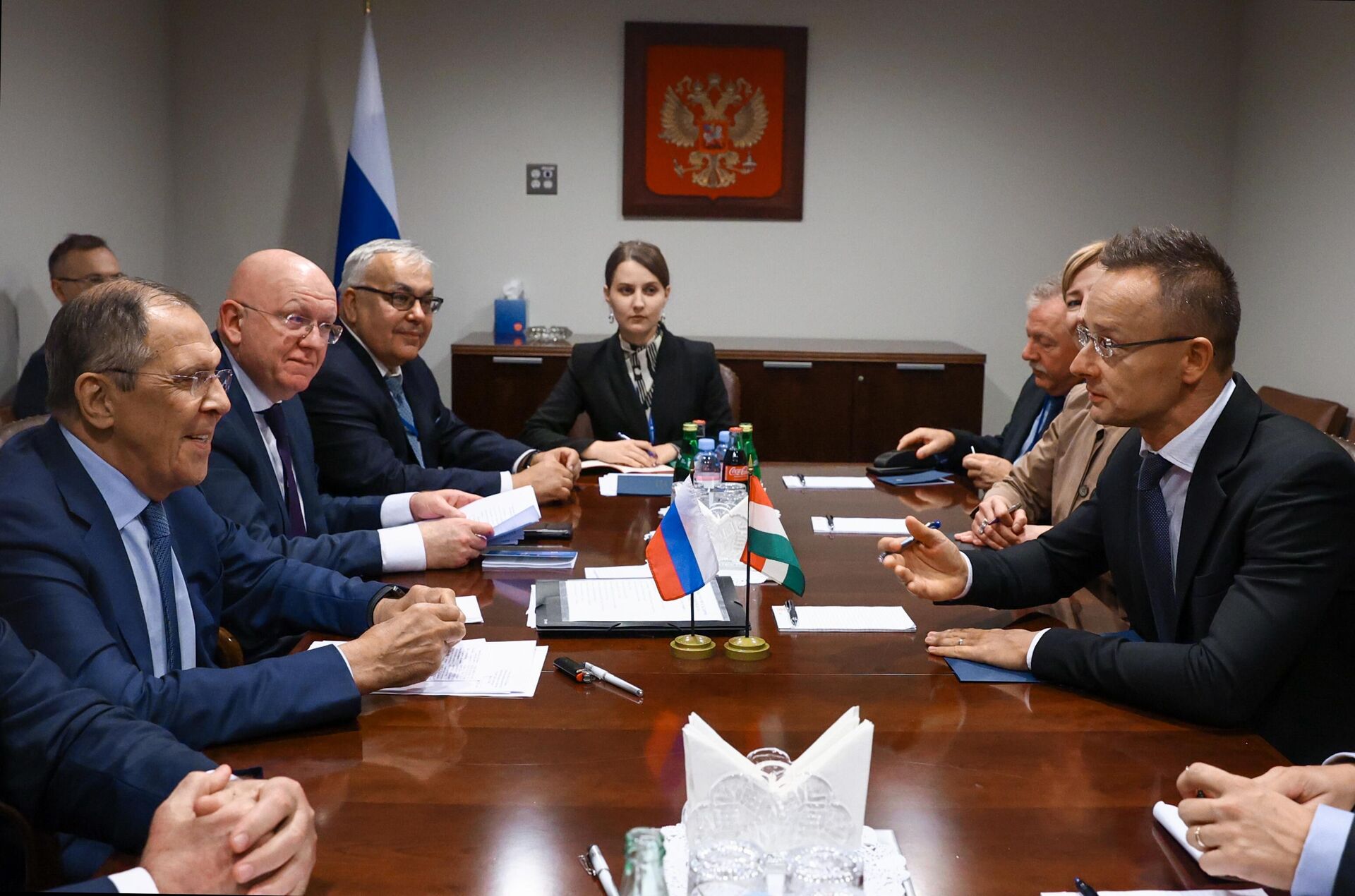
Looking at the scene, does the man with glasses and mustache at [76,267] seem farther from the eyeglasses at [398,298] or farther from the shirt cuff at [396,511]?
the shirt cuff at [396,511]

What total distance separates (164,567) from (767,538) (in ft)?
3.34

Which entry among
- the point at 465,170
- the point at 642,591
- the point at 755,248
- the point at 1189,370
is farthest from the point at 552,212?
the point at 1189,370

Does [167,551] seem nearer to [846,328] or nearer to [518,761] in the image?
[518,761]

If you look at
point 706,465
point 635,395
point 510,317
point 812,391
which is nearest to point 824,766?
point 706,465

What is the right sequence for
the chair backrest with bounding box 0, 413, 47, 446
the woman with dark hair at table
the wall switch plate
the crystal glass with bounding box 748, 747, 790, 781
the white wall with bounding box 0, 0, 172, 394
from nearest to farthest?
the crystal glass with bounding box 748, 747, 790, 781 → the chair backrest with bounding box 0, 413, 47, 446 → the woman with dark hair at table → the white wall with bounding box 0, 0, 172, 394 → the wall switch plate

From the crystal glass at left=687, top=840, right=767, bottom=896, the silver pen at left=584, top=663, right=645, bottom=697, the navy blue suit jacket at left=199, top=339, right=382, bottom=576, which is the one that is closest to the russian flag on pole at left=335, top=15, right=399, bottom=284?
the navy blue suit jacket at left=199, top=339, right=382, bottom=576

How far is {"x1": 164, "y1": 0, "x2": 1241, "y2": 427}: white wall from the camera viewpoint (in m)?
6.50

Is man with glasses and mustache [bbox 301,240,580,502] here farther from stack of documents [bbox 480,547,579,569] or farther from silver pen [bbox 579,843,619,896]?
silver pen [bbox 579,843,619,896]

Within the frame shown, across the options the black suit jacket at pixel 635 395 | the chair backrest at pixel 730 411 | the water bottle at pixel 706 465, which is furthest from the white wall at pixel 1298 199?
the water bottle at pixel 706 465

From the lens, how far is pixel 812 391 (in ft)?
20.2

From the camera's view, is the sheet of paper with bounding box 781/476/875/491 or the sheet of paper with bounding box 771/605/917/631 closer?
the sheet of paper with bounding box 771/605/917/631

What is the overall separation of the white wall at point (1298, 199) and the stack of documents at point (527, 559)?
416cm

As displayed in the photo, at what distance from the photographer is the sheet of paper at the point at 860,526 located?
3.12 metres

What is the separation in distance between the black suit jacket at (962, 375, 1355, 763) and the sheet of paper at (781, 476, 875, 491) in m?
1.68
